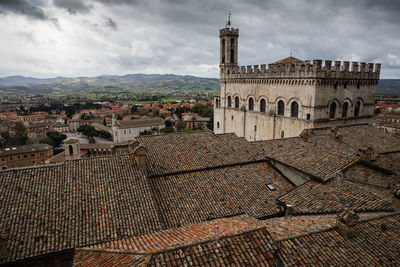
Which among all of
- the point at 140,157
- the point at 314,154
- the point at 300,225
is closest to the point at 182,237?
the point at 300,225

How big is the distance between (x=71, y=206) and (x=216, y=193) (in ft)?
23.5

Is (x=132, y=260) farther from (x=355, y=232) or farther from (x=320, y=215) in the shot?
(x=320, y=215)

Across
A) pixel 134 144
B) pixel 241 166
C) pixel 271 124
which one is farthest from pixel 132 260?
pixel 271 124

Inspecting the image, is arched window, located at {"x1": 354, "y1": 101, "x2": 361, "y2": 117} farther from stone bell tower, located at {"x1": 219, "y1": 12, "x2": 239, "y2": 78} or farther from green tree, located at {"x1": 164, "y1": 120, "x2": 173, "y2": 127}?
green tree, located at {"x1": 164, "y1": 120, "x2": 173, "y2": 127}

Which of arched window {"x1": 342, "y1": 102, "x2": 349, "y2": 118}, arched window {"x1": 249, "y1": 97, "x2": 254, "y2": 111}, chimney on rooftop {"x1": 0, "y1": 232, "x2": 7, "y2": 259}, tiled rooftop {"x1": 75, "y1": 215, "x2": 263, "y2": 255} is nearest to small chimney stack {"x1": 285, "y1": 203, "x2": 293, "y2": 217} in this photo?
tiled rooftop {"x1": 75, "y1": 215, "x2": 263, "y2": 255}

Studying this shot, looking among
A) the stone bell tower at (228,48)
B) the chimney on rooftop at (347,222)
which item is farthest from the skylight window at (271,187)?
the stone bell tower at (228,48)

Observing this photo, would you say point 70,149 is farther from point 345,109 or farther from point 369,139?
point 345,109

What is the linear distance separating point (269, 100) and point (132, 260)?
25698mm

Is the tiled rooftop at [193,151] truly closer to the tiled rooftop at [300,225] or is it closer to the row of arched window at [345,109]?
the tiled rooftop at [300,225]

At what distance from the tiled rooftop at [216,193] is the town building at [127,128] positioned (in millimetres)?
72675

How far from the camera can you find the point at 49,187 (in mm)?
12109

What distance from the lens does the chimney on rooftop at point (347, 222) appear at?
340 inches

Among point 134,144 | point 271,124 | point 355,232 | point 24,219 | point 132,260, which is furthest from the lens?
point 271,124

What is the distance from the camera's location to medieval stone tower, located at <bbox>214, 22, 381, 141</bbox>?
2455 cm
